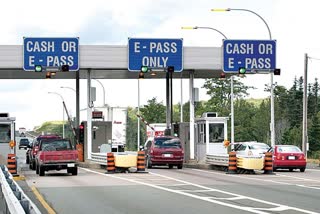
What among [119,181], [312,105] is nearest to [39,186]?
[119,181]

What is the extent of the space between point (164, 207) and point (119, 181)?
976 centimetres

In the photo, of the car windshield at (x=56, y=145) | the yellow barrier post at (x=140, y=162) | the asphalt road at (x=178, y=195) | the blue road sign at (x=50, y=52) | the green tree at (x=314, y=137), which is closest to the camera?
the asphalt road at (x=178, y=195)

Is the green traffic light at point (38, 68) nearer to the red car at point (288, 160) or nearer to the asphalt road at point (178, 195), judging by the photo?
the asphalt road at point (178, 195)

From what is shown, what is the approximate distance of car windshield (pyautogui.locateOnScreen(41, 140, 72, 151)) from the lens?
30658 millimetres

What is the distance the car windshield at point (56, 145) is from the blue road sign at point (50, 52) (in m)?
9.22

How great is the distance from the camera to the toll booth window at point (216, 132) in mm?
40344

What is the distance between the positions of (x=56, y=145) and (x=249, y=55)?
1494cm

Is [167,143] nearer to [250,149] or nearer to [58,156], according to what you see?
[250,149]

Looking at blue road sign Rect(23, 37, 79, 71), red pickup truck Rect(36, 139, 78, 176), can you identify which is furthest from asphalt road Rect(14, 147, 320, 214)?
blue road sign Rect(23, 37, 79, 71)

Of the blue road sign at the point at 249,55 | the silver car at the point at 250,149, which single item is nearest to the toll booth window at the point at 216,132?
the silver car at the point at 250,149

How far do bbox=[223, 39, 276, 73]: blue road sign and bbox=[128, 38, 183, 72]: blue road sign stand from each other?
2904mm

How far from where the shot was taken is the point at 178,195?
64.1 feet

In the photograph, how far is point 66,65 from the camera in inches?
1519

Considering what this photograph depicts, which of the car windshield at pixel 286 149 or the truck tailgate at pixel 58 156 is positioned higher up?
the car windshield at pixel 286 149
